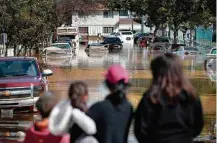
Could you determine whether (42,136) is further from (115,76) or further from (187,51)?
(187,51)

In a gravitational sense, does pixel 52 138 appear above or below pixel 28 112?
above

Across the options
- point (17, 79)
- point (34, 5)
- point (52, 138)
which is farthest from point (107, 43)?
point (52, 138)

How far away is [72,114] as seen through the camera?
598 cm

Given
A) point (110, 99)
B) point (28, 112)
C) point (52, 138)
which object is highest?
point (110, 99)

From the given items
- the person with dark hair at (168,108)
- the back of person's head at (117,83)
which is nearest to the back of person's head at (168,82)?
the person with dark hair at (168,108)

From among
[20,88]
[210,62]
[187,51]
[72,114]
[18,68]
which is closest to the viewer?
[72,114]

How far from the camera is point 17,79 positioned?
17188 millimetres

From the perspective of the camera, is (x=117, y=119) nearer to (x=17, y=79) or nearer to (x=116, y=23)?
(x=17, y=79)

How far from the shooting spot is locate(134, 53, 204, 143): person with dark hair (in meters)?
5.75

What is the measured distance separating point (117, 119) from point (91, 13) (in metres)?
82.5

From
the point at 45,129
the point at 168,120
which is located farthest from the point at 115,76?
the point at 45,129

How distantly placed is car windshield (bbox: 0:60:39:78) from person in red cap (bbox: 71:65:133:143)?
11.8 metres

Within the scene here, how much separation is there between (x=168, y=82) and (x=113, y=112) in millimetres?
613

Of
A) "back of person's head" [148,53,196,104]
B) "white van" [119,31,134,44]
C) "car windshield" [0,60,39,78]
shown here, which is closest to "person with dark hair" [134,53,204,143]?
"back of person's head" [148,53,196,104]
